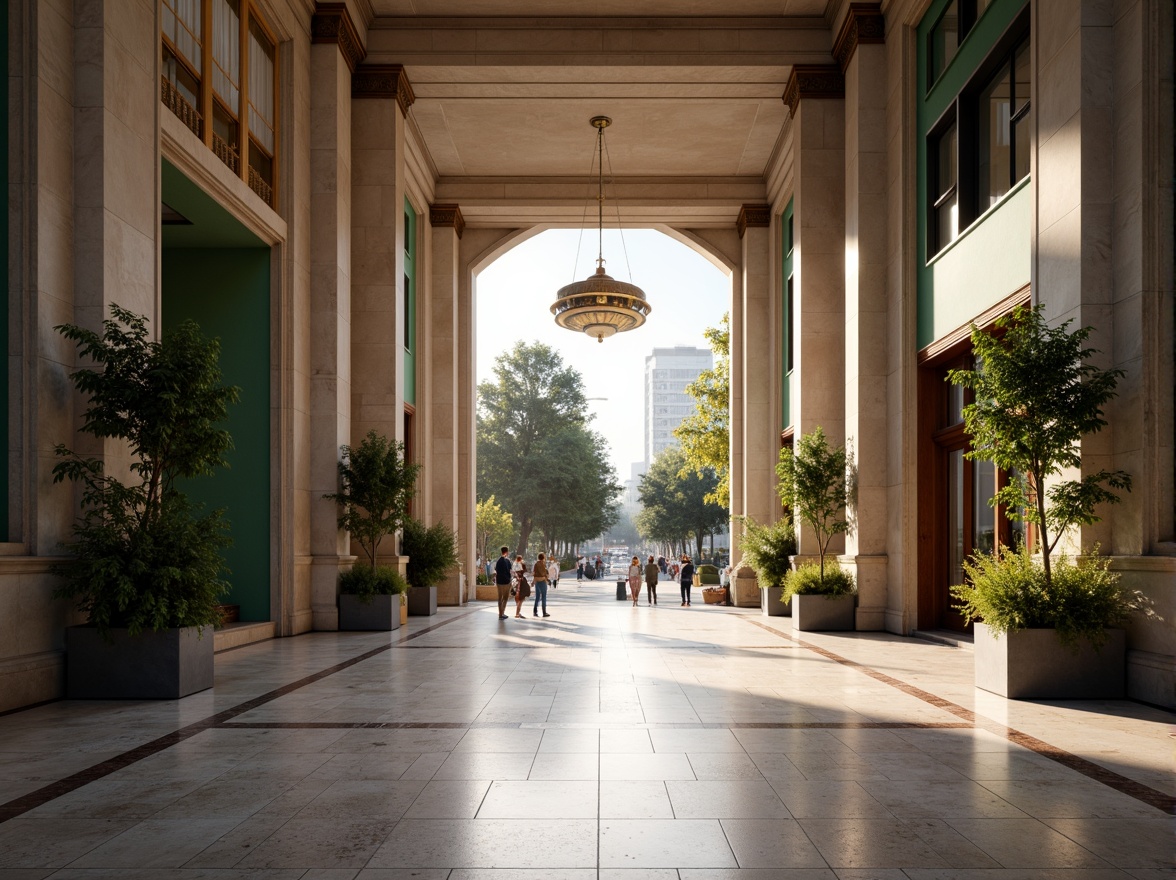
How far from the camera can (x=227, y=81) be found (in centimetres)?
1394

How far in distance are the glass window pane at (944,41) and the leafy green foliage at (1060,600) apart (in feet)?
28.1

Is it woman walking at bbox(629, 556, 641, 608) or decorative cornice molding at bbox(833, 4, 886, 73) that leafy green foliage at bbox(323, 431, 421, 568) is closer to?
woman walking at bbox(629, 556, 641, 608)

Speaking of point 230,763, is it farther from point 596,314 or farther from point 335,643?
point 596,314

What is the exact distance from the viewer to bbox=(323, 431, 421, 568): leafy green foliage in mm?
16594

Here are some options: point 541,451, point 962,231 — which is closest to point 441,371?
point 962,231

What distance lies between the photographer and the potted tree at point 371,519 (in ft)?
53.3

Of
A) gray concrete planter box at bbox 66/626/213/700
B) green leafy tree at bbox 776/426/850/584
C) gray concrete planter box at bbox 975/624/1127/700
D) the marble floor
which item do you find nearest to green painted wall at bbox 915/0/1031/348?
green leafy tree at bbox 776/426/850/584

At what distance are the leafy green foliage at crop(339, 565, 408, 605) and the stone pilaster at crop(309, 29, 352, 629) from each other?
0.20 m

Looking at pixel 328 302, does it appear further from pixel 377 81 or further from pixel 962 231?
pixel 962 231

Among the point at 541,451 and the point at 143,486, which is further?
the point at 541,451

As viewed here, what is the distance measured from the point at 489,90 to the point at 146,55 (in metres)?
10.1

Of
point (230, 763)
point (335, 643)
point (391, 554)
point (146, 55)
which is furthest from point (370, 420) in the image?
point (230, 763)

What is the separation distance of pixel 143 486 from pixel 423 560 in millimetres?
10653

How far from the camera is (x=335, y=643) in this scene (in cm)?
1422
